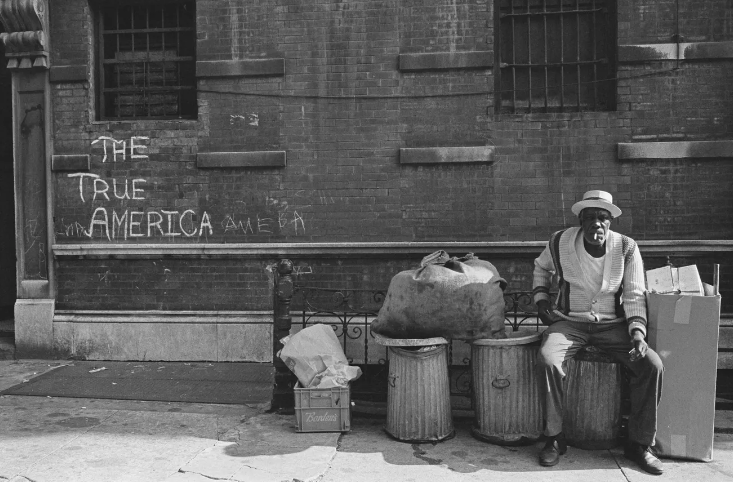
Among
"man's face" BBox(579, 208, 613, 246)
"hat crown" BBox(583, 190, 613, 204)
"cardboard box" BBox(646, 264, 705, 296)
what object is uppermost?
Result: "hat crown" BBox(583, 190, 613, 204)

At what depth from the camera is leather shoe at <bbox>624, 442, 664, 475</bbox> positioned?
181 inches

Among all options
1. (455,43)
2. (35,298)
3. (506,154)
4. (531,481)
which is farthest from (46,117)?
(531,481)

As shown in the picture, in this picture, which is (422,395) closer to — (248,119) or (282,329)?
(282,329)

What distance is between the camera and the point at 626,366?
4.99m

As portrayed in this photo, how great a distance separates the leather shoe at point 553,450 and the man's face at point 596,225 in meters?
1.46

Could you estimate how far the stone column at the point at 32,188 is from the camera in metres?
8.06

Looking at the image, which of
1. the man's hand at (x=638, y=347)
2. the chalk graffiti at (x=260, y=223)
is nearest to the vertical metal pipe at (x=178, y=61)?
the chalk graffiti at (x=260, y=223)

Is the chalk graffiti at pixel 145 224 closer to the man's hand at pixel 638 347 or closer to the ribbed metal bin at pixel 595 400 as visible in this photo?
the ribbed metal bin at pixel 595 400

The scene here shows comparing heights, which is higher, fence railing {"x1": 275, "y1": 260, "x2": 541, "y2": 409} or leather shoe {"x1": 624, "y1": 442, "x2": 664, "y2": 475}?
fence railing {"x1": 275, "y1": 260, "x2": 541, "y2": 409}

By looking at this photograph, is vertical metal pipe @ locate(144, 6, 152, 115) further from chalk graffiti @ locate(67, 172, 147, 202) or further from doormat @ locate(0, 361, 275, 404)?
doormat @ locate(0, 361, 275, 404)

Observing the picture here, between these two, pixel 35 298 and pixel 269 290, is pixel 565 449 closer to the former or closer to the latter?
pixel 269 290

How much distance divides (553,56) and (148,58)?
15.9ft

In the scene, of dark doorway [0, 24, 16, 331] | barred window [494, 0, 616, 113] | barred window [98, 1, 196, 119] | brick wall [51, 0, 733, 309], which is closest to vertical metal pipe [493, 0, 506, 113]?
barred window [494, 0, 616, 113]

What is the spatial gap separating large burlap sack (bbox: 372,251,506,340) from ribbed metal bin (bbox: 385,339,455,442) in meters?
0.14
